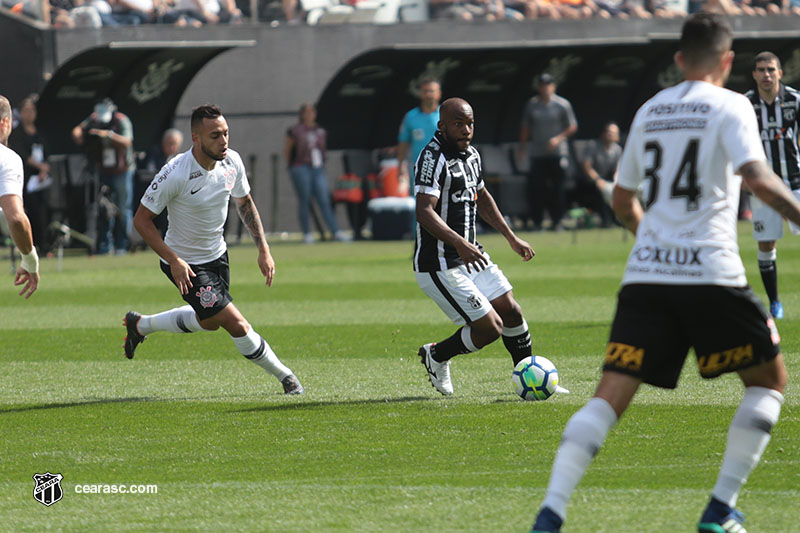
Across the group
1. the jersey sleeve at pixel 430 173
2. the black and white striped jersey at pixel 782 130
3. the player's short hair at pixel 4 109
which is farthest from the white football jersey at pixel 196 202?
the black and white striped jersey at pixel 782 130

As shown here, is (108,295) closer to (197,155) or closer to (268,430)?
(197,155)

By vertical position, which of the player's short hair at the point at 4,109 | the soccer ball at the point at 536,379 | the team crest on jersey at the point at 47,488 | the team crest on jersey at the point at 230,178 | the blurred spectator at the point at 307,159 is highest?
the player's short hair at the point at 4,109

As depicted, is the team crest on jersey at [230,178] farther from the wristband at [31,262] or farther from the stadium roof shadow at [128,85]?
the stadium roof shadow at [128,85]

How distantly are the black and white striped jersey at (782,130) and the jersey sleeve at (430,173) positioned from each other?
446cm

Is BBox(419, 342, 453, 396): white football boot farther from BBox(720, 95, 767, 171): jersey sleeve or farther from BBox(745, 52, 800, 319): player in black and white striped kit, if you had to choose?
BBox(745, 52, 800, 319): player in black and white striped kit

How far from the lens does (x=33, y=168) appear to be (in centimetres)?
1967

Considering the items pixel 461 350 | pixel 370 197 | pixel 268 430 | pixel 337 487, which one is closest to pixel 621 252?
pixel 370 197

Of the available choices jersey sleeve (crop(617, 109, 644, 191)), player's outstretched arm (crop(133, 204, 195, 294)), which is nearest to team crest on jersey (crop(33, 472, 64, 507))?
player's outstretched arm (crop(133, 204, 195, 294))

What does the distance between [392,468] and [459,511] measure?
86cm

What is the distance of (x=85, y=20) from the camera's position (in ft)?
78.6

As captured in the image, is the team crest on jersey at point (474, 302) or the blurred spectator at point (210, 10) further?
the blurred spectator at point (210, 10)

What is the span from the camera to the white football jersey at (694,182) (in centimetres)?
460

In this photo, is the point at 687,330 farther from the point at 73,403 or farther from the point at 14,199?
the point at 73,403

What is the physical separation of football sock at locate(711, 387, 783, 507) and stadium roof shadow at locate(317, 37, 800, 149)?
18.0 meters
